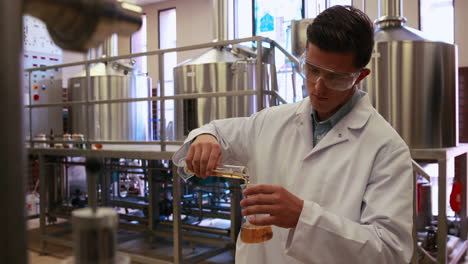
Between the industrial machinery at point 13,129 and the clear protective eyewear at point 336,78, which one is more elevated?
the clear protective eyewear at point 336,78

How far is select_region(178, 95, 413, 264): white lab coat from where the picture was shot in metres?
0.97

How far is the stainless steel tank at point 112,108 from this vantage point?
4211 mm

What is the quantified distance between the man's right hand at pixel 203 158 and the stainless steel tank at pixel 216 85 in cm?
205

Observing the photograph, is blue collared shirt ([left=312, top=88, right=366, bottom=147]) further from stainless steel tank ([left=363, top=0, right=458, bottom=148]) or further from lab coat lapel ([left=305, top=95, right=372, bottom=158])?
stainless steel tank ([left=363, top=0, right=458, bottom=148])

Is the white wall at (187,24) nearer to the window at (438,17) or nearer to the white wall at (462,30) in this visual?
the window at (438,17)

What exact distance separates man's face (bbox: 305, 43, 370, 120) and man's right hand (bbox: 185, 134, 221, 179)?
1.01 feet

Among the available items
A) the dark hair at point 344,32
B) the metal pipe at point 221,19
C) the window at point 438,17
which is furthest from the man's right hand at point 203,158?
the window at point 438,17

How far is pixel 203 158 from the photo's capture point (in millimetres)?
1114

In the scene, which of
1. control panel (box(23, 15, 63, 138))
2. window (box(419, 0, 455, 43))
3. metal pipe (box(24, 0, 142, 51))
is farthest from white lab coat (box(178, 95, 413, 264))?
window (box(419, 0, 455, 43))

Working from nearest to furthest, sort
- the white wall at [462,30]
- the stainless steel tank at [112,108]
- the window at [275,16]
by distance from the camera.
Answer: the stainless steel tank at [112,108] < the white wall at [462,30] < the window at [275,16]

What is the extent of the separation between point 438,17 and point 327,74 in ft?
17.9

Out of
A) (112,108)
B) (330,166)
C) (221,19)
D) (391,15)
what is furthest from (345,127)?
(112,108)

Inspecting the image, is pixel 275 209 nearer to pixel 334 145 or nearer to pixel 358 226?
pixel 358 226

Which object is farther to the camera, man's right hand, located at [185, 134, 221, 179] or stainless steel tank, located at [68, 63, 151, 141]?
stainless steel tank, located at [68, 63, 151, 141]
